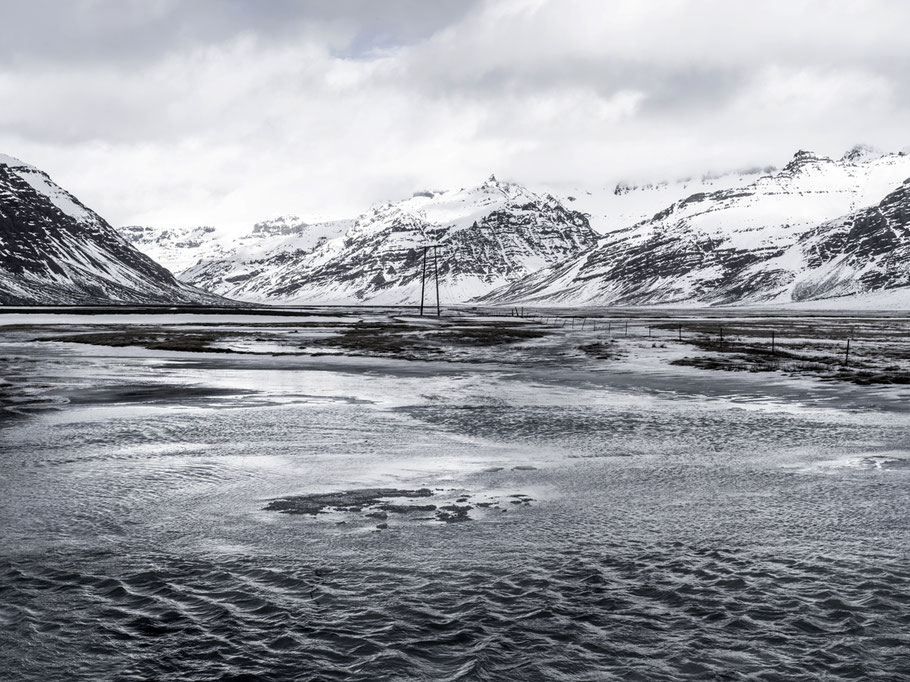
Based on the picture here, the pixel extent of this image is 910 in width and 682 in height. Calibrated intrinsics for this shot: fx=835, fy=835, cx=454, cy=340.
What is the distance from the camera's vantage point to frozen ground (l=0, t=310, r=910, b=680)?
7.68 metres

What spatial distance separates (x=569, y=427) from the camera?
21.8m

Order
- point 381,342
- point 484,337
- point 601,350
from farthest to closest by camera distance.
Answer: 1. point 484,337
2. point 381,342
3. point 601,350

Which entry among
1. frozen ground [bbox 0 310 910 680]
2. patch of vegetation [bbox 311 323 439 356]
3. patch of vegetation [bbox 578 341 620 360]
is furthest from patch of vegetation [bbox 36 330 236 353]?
frozen ground [bbox 0 310 910 680]

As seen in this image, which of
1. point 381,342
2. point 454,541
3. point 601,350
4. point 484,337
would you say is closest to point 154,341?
point 381,342

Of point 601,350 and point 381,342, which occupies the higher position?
point 381,342

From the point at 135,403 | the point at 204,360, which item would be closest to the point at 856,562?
the point at 135,403

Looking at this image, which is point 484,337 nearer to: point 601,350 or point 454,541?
point 601,350

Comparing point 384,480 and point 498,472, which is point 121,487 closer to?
point 384,480

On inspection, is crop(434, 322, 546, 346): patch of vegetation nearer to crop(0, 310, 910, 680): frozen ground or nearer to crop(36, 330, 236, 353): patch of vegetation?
crop(36, 330, 236, 353): patch of vegetation

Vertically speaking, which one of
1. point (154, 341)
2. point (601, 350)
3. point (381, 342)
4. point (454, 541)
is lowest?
point (454, 541)

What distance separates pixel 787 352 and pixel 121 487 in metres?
43.7

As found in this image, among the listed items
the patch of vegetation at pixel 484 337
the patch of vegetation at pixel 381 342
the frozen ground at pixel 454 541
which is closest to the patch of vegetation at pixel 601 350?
the patch of vegetation at pixel 484 337

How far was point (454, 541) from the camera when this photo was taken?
11.1m

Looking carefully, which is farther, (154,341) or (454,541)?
(154,341)
